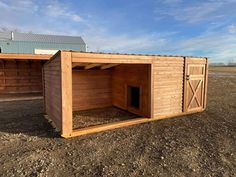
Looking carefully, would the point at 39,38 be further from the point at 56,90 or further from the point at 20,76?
the point at 56,90

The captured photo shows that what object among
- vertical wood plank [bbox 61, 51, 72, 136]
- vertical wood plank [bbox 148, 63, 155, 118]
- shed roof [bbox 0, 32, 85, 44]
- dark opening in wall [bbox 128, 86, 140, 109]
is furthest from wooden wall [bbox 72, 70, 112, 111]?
shed roof [bbox 0, 32, 85, 44]

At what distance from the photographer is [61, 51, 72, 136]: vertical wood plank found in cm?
423

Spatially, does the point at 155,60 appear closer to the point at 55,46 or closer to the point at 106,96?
the point at 106,96

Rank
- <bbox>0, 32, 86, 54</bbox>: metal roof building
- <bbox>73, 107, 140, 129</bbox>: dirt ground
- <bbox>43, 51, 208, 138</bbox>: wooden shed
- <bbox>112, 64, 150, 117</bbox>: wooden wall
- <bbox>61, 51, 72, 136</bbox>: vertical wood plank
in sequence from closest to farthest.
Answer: <bbox>61, 51, 72, 136</bbox>: vertical wood plank, <bbox>43, 51, 208, 138</bbox>: wooden shed, <bbox>73, 107, 140, 129</bbox>: dirt ground, <bbox>112, 64, 150, 117</bbox>: wooden wall, <bbox>0, 32, 86, 54</bbox>: metal roof building

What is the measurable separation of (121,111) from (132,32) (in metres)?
16.3

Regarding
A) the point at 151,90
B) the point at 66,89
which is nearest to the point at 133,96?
the point at 151,90

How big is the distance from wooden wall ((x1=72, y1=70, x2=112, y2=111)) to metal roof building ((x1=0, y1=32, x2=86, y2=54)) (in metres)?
11.1

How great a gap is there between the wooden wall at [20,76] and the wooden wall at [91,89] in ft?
20.4

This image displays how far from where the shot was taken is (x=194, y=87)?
7020 millimetres

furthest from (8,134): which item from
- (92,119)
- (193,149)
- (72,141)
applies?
(193,149)

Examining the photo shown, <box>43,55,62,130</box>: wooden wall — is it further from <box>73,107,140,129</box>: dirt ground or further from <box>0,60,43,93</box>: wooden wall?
<box>0,60,43,93</box>: wooden wall

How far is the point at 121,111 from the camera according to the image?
748 centimetres

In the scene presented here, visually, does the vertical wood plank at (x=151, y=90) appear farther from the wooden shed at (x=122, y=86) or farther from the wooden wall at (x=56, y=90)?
the wooden wall at (x=56, y=90)

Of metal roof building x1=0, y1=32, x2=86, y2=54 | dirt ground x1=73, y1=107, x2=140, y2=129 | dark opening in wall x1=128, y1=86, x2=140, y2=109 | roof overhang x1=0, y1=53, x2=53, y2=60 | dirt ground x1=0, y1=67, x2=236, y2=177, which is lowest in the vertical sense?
dirt ground x1=0, y1=67, x2=236, y2=177
